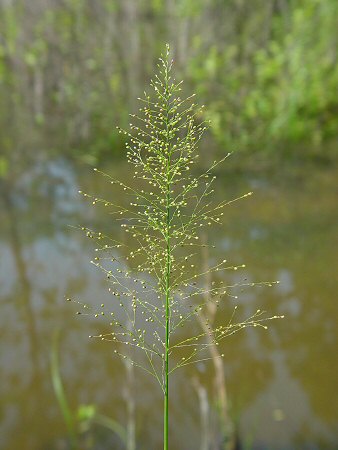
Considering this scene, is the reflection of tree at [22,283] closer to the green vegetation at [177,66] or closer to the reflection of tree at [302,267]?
the green vegetation at [177,66]

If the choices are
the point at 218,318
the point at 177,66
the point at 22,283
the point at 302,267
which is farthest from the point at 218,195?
the point at 177,66

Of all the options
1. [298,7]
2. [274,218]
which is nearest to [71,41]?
[298,7]

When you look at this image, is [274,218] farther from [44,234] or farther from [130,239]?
[44,234]

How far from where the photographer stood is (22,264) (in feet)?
14.5

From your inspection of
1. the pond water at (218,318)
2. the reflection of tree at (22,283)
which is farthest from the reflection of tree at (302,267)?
the reflection of tree at (22,283)

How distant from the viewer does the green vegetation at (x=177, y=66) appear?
245 inches

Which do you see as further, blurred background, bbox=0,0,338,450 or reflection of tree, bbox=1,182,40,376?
reflection of tree, bbox=1,182,40,376

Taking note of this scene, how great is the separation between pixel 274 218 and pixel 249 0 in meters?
3.68

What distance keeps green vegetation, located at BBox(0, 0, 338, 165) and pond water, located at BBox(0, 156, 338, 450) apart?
3.32 feet

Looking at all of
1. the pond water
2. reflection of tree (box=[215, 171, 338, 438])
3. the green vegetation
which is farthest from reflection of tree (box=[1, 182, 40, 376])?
reflection of tree (box=[215, 171, 338, 438])

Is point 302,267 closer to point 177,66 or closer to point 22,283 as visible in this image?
point 22,283

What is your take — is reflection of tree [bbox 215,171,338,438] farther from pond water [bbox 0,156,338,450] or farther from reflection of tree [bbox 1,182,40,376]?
reflection of tree [bbox 1,182,40,376]

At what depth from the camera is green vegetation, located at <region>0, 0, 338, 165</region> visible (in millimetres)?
6227

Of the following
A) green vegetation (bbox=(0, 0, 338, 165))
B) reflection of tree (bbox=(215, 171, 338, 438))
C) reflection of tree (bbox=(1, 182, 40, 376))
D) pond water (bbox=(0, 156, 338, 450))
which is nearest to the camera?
pond water (bbox=(0, 156, 338, 450))
